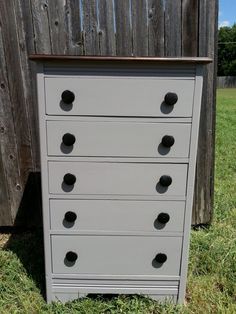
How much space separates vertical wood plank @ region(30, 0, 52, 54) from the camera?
2.71 m

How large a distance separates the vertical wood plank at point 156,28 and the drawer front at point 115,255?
141cm

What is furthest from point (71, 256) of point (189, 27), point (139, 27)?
point (189, 27)

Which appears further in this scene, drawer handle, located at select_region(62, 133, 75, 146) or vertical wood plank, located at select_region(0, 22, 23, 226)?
vertical wood plank, located at select_region(0, 22, 23, 226)

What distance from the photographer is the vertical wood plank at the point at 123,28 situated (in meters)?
2.70

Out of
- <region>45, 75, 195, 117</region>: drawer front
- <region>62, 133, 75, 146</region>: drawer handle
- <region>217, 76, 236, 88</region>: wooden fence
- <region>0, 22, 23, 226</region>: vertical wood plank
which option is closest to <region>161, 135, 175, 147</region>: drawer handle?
<region>45, 75, 195, 117</region>: drawer front

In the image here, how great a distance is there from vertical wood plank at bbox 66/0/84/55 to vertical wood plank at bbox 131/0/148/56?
39 centimetres

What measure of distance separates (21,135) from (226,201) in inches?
79.4

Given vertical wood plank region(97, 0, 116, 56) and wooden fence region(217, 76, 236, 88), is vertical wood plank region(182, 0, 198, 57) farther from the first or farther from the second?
wooden fence region(217, 76, 236, 88)

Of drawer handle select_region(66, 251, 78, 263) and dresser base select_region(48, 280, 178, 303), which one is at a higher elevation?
drawer handle select_region(66, 251, 78, 263)

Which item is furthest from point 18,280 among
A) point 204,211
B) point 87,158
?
point 204,211

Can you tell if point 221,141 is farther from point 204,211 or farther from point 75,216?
point 75,216

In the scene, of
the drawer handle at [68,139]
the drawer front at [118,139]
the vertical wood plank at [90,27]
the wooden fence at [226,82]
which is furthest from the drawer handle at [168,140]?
the wooden fence at [226,82]

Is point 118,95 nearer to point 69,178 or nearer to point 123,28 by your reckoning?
point 69,178

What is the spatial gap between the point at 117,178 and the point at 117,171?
40mm
